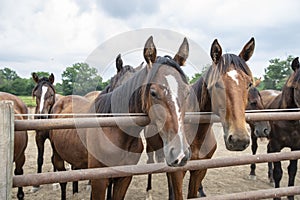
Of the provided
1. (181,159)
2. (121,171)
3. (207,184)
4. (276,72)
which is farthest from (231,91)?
(276,72)

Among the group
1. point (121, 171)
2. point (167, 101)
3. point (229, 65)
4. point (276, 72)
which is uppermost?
point (276, 72)

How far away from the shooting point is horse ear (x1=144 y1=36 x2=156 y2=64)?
2.03 metres

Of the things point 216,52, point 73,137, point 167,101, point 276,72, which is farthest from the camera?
point 276,72

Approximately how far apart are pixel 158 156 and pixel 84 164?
893 millimetres

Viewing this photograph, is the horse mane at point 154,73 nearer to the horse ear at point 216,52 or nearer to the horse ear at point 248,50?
the horse ear at point 216,52

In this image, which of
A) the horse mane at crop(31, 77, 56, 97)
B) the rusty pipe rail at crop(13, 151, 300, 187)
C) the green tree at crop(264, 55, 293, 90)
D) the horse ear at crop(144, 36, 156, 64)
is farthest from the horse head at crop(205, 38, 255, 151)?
the green tree at crop(264, 55, 293, 90)

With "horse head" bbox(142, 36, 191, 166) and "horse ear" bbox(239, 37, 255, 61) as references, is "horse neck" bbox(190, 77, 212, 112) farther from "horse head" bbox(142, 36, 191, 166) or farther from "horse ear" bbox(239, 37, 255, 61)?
"horse head" bbox(142, 36, 191, 166)

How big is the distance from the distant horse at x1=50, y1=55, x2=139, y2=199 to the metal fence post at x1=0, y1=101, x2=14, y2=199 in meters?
1.35

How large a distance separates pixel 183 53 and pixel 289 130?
10.1 ft

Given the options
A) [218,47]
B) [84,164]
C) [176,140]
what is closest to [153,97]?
[176,140]

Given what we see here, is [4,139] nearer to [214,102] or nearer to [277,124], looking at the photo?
[214,102]

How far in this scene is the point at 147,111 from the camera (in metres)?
2.02

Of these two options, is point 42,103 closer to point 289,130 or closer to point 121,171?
point 121,171

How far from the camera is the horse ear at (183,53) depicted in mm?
2277
